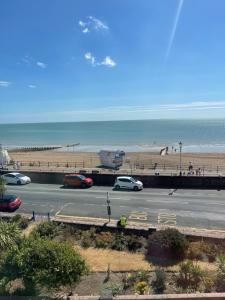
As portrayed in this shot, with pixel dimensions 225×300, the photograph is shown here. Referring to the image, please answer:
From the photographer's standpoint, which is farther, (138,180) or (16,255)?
(138,180)

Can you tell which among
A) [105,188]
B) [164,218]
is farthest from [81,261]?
[105,188]

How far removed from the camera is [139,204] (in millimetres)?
25359

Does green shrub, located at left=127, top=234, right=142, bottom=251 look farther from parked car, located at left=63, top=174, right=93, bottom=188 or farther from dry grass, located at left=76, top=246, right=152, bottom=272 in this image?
parked car, located at left=63, top=174, right=93, bottom=188

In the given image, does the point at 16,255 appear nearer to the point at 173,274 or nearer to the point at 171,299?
the point at 171,299

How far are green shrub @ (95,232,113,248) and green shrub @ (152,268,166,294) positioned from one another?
4.92 m

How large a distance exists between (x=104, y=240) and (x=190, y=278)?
241 inches

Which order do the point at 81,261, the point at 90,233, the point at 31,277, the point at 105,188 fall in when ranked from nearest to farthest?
the point at 31,277
the point at 81,261
the point at 90,233
the point at 105,188

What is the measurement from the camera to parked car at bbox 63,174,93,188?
32.7 meters

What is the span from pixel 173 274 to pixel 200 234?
16.3 ft

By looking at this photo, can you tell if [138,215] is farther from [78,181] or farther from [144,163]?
[144,163]

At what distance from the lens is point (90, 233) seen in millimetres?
17594

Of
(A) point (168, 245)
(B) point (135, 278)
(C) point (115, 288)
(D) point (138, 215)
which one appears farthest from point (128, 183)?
(C) point (115, 288)

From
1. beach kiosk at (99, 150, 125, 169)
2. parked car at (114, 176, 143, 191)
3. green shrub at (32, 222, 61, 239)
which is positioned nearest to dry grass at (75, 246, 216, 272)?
green shrub at (32, 222, 61, 239)

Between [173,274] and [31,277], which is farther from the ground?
[31,277]
